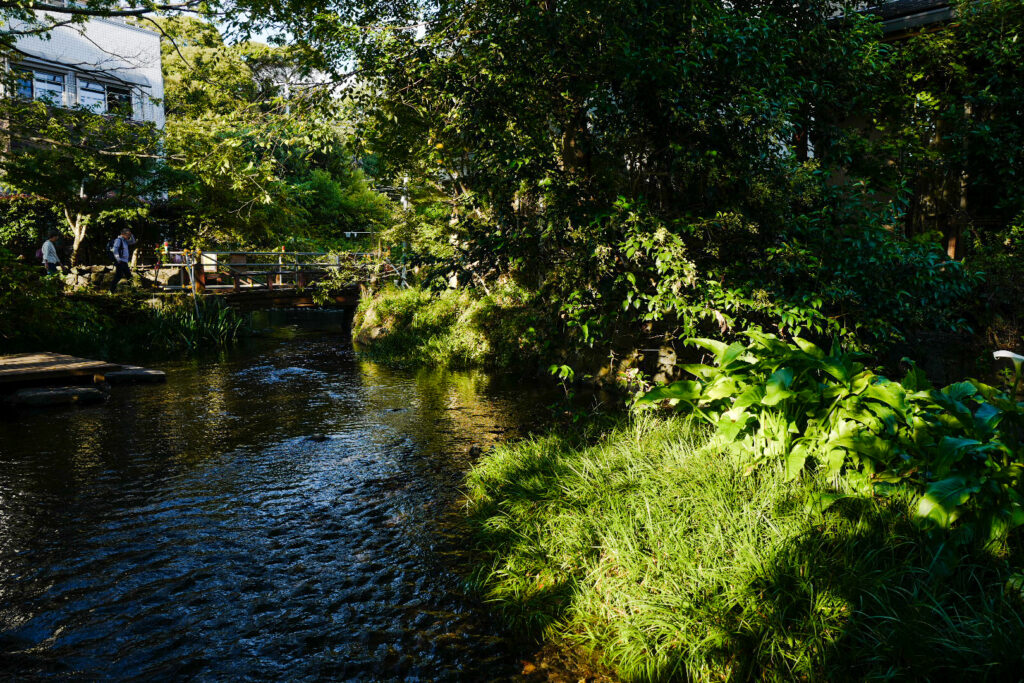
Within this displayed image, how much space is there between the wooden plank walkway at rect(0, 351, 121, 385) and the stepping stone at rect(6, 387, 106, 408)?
0.25m

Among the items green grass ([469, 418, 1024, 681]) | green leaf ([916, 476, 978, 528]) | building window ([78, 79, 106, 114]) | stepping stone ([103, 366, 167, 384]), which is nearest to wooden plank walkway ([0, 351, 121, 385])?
stepping stone ([103, 366, 167, 384])

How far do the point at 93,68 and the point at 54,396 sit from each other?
22.3 m

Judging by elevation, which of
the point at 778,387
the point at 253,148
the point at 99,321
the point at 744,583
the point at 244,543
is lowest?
the point at 244,543

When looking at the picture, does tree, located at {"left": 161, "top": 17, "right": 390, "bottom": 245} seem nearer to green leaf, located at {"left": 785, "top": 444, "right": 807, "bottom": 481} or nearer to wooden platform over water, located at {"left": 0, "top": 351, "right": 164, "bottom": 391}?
wooden platform over water, located at {"left": 0, "top": 351, "right": 164, "bottom": 391}

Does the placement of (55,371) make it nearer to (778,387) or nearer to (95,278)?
(95,278)

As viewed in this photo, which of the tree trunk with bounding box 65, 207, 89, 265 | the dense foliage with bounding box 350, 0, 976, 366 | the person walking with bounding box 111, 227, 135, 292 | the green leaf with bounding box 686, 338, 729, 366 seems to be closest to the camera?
the green leaf with bounding box 686, 338, 729, 366

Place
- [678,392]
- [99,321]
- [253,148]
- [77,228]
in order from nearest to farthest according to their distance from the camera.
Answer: [678,392], [253,148], [99,321], [77,228]

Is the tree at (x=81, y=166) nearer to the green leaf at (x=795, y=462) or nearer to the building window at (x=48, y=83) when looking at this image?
the building window at (x=48, y=83)

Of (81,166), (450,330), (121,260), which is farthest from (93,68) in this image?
(450,330)

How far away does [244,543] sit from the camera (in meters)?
5.51

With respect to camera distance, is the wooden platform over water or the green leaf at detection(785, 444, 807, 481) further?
the wooden platform over water

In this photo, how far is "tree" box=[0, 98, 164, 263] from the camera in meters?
17.2

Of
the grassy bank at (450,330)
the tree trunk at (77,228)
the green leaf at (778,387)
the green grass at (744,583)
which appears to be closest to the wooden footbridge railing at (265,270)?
the grassy bank at (450,330)

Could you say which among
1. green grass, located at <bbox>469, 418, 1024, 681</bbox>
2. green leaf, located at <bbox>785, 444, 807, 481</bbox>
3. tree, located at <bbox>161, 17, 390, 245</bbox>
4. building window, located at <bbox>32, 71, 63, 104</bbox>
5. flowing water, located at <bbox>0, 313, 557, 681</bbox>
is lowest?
flowing water, located at <bbox>0, 313, 557, 681</bbox>
